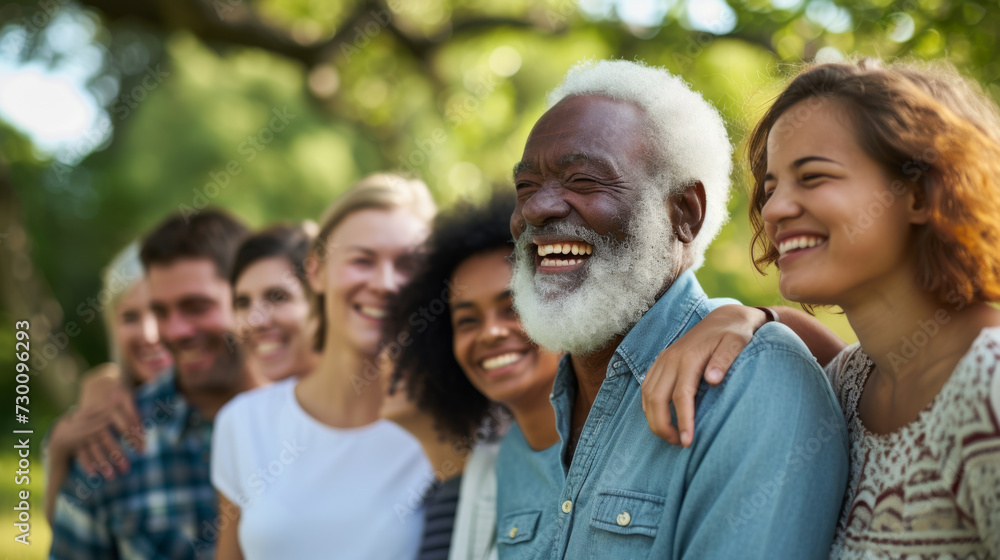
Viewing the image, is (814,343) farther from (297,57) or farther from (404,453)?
(297,57)

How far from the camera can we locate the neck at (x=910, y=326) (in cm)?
177

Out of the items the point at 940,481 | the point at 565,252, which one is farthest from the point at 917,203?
the point at 565,252

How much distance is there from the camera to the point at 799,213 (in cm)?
197

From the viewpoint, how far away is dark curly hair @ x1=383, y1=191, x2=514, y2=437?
334cm

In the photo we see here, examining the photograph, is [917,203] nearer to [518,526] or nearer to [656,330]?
[656,330]

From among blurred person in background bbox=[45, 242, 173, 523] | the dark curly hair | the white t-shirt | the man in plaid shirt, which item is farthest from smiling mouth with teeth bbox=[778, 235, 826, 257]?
blurred person in background bbox=[45, 242, 173, 523]

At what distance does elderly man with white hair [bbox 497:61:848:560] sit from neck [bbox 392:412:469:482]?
0.45 m

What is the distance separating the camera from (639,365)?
2311 mm

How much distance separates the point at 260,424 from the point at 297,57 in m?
6.68

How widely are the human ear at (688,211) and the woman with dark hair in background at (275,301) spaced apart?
8.20 ft

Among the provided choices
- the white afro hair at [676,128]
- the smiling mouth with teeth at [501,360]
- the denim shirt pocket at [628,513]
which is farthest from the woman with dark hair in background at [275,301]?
the denim shirt pocket at [628,513]

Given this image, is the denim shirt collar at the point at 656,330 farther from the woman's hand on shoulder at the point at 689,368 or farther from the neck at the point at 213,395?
the neck at the point at 213,395

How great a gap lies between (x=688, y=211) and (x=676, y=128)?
0.26 meters

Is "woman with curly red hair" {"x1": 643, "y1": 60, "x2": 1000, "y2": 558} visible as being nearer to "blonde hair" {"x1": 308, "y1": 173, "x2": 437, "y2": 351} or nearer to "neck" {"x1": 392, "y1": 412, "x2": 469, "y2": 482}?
"neck" {"x1": 392, "y1": 412, "x2": 469, "y2": 482}
